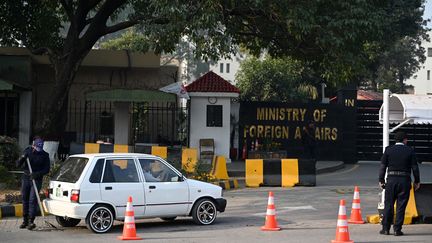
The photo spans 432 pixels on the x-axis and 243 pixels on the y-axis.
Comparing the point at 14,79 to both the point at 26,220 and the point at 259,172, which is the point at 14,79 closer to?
the point at 259,172

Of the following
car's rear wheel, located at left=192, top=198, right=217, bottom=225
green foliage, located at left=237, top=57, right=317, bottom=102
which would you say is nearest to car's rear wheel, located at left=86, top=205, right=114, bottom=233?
car's rear wheel, located at left=192, top=198, right=217, bottom=225

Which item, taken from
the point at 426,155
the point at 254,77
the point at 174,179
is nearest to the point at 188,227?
the point at 174,179

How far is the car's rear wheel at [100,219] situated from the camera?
37.3 ft

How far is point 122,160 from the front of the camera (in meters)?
11.9

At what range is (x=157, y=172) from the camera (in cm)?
1216

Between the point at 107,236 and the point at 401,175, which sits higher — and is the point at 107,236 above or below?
below

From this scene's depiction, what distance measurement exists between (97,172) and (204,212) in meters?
2.24

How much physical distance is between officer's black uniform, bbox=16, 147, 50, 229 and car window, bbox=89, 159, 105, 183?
1.32 metres

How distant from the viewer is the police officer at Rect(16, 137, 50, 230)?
476 inches

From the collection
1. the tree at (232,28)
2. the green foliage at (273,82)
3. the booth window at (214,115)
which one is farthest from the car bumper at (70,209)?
the green foliage at (273,82)

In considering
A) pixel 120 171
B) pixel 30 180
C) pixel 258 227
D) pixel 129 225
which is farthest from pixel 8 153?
pixel 258 227

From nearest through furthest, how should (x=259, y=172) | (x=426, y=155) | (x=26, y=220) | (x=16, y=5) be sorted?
(x=26, y=220) → (x=259, y=172) → (x=16, y=5) → (x=426, y=155)

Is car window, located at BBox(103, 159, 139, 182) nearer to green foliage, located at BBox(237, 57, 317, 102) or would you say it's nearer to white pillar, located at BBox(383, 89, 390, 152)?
white pillar, located at BBox(383, 89, 390, 152)

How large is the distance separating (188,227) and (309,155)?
581 inches
